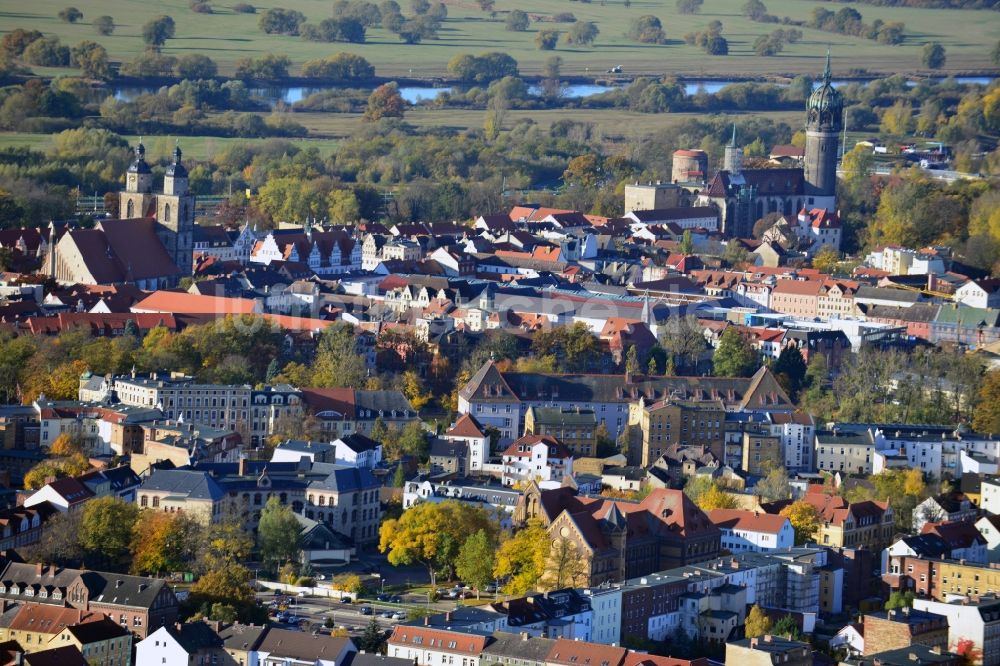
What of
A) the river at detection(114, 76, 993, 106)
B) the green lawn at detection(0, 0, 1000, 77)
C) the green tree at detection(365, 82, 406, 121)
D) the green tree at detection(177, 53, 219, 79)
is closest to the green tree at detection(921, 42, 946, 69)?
the green lawn at detection(0, 0, 1000, 77)

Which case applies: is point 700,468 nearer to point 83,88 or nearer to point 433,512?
point 433,512

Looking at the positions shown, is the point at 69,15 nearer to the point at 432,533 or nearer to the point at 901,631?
the point at 432,533

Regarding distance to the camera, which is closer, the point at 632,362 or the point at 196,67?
the point at 632,362

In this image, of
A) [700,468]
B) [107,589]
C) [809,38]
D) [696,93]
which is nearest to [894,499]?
[700,468]

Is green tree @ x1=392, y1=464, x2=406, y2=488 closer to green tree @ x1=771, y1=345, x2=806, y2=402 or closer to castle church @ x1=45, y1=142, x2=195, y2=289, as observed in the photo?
green tree @ x1=771, y1=345, x2=806, y2=402

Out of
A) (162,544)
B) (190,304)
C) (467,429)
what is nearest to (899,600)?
(467,429)

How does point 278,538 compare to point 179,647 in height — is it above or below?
above

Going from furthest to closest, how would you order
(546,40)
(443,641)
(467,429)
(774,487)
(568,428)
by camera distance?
1. (546,40)
2. (568,428)
3. (467,429)
4. (774,487)
5. (443,641)
